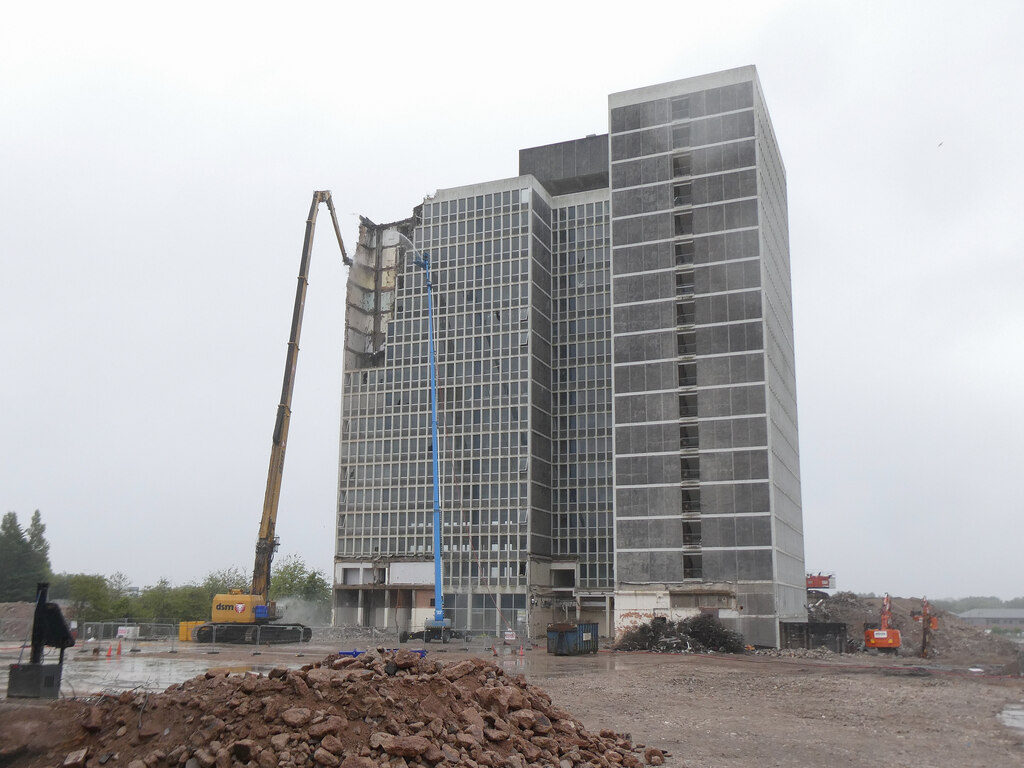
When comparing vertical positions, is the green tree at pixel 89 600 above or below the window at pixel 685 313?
below

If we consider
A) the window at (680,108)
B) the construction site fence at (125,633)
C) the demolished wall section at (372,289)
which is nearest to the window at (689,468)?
the window at (680,108)

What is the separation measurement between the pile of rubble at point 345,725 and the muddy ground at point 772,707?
34.8 inches

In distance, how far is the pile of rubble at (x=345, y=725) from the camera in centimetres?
1492

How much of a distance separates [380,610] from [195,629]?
33.3 meters

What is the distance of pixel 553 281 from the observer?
103 meters

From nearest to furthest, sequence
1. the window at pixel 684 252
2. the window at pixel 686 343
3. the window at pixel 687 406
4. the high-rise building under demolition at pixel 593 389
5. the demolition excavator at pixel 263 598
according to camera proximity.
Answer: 1. the demolition excavator at pixel 263 598
2. the high-rise building under demolition at pixel 593 389
3. the window at pixel 687 406
4. the window at pixel 686 343
5. the window at pixel 684 252

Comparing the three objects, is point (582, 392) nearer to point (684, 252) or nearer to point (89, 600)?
point (684, 252)

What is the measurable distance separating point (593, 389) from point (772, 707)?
7211 centimetres

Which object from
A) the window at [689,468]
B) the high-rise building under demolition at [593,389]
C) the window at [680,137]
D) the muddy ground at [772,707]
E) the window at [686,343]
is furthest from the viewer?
the window at [680,137]

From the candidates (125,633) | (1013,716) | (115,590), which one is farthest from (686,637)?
(115,590)

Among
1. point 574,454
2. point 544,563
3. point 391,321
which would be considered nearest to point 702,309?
point 574,454

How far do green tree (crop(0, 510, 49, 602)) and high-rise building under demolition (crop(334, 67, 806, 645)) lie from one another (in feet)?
121

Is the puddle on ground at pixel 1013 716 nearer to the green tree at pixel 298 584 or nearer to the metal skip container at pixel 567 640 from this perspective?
the metal skip container at pixel 567 640

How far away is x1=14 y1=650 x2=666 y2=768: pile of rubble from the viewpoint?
14.9m
